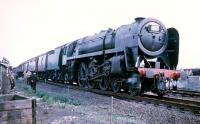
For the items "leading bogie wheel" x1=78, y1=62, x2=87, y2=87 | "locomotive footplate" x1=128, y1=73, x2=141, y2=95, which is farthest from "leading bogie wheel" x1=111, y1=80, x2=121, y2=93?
"leading bogie wheel" x1=78, y1=62, x2=87, y2=87

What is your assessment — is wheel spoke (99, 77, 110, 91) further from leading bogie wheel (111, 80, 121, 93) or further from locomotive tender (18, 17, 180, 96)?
leading bogie wheel (111, 80, 121, 93)

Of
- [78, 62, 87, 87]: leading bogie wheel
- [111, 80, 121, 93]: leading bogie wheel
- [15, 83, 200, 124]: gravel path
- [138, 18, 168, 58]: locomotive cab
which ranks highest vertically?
[138, 18, 168, 58]: locomotive cab

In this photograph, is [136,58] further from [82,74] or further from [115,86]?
[82,74]

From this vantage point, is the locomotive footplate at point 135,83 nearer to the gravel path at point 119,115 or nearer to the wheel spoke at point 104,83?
the gravel path at point 119,115

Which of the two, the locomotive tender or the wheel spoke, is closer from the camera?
the locomotive tender

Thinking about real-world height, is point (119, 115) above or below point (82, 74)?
below

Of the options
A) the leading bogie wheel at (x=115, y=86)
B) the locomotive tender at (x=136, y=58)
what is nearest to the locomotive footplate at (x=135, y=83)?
the locomotive tender at (x=136, y=58)

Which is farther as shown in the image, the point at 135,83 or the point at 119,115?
the point at 135,83

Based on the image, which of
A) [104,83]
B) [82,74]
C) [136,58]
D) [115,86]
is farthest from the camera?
[82,74]

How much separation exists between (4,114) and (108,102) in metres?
7.81

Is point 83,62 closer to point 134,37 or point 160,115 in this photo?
point 134,37

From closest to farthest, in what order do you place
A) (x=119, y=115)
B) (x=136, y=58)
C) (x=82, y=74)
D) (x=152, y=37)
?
(x=119, y=115) → (x=136, y=58) → (x=152, y=37) → (x=82, y=74)

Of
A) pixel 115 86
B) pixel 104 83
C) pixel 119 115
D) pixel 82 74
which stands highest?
pixel 82 74

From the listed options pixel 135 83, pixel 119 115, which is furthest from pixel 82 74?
pixel 119 115
